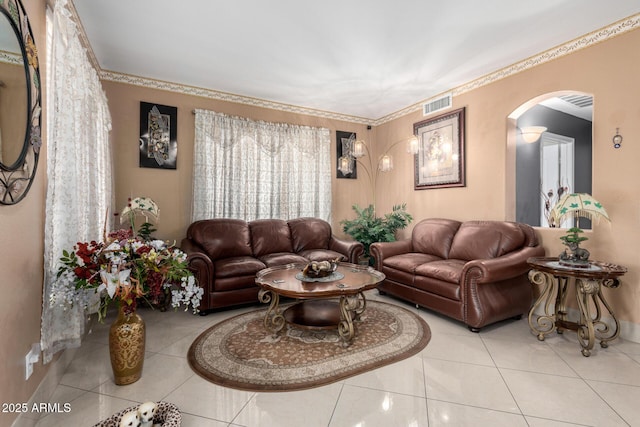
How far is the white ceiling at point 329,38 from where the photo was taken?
2.46 m

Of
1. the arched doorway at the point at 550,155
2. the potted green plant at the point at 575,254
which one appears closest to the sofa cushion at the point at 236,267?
the potted green plant at the point at 575,254

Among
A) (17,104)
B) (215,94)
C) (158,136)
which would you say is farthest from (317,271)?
(215,94)

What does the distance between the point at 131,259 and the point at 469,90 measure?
4.25 metres

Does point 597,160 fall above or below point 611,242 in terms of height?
above

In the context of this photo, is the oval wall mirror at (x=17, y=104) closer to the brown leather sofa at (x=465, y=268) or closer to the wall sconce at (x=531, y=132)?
the brown leather sofa at (x=465, y=268)

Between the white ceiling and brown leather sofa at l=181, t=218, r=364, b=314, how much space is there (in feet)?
6.47

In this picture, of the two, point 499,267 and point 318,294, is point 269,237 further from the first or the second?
point 499,267

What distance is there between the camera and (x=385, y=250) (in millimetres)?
3977

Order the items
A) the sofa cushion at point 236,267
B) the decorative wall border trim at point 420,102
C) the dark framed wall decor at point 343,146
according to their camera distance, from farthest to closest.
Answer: the dark framed wall decor at point 343,146
the sofa cushion at point 236,267
the decorative wall border trim at point 420,102

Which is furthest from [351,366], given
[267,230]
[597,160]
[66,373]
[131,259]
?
[597,160]

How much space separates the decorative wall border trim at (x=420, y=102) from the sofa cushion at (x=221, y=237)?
1836 mm

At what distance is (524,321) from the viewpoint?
121 inches

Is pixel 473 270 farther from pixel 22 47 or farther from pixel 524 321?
pixel 22 47

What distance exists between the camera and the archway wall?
8.56ft
